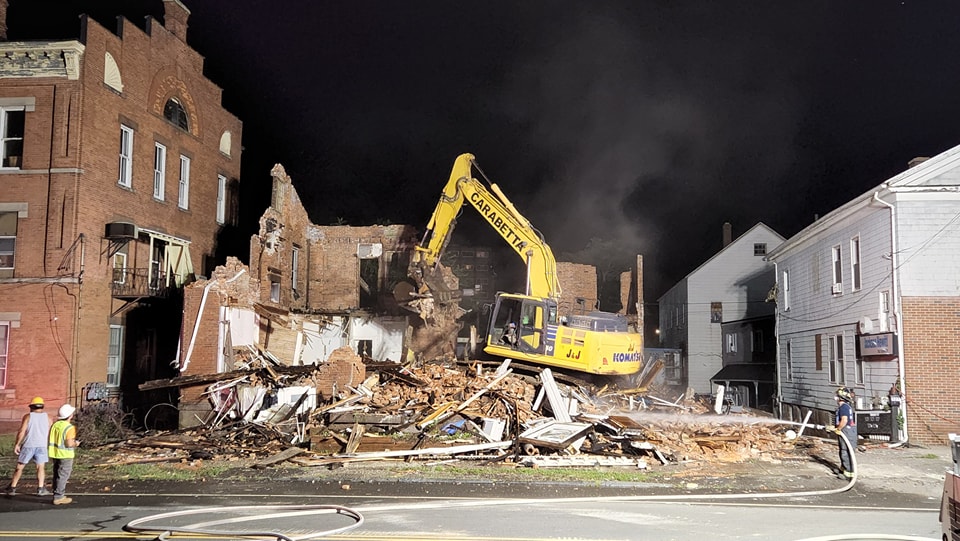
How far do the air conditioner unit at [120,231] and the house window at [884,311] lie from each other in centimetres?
2006

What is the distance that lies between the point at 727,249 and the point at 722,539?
110 ft

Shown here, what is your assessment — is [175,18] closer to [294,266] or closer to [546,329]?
[294,266]

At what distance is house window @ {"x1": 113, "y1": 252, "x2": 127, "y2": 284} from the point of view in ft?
67.7

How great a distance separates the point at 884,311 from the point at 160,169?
71.5 feet

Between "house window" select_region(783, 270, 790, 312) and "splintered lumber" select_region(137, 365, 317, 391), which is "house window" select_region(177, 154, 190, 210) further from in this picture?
"house window" select_region(783, 270, 790, 312)

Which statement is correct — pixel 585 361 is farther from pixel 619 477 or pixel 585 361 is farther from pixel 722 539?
pixel 722 539

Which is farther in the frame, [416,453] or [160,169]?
[160,169]

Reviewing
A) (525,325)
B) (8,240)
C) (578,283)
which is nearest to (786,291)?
(578,283)

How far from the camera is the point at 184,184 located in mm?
24625

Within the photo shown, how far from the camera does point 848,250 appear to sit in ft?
65.2

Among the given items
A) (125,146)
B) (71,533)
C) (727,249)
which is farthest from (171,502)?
(727,249)

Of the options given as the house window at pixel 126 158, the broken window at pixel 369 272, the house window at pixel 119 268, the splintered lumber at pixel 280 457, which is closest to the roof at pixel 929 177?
the splintered lumber at pixel 280 457

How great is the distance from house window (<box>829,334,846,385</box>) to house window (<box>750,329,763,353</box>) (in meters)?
12.6

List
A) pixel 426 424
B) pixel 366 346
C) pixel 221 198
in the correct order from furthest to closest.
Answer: pixel 366 346 → pixel 221 198 → pixel 426 424
